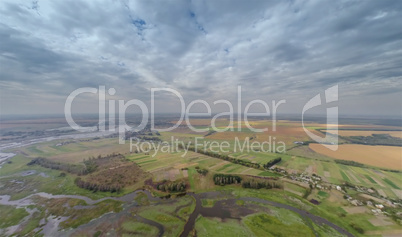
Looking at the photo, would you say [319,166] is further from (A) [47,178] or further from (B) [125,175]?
(A) [47,178]

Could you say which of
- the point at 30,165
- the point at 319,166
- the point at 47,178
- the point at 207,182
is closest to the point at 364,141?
the point at 319,166

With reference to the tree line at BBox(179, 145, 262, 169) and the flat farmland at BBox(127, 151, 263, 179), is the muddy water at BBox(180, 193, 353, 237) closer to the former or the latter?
the flat farmland at BBox(127, 151, 263, 179)

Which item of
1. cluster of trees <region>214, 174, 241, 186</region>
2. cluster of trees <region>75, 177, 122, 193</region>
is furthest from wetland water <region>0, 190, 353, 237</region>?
cluster of trees <region>214, 174, 241, 186</region>

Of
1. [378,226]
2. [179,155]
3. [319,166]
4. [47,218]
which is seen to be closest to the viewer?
[378,226]

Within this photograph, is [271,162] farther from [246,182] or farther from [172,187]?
[172,187]

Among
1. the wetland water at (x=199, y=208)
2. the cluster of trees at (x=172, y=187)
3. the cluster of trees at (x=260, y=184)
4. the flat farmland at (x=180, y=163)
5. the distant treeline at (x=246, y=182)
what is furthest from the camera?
the flat farmland at (x=180, y=163)

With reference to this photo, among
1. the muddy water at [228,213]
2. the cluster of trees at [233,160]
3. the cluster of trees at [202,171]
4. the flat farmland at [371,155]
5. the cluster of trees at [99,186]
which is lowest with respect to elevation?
the muddy water at [228,213]

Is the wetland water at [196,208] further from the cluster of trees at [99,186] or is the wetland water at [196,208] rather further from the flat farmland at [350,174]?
the flat farmland at [350,174]

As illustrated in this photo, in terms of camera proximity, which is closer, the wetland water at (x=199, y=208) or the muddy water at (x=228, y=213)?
the muddy water at (x=228, y=213)

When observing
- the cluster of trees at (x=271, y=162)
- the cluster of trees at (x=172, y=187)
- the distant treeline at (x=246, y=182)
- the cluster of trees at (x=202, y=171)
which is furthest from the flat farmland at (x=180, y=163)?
the cluster of trees at (x=172, y=187)
